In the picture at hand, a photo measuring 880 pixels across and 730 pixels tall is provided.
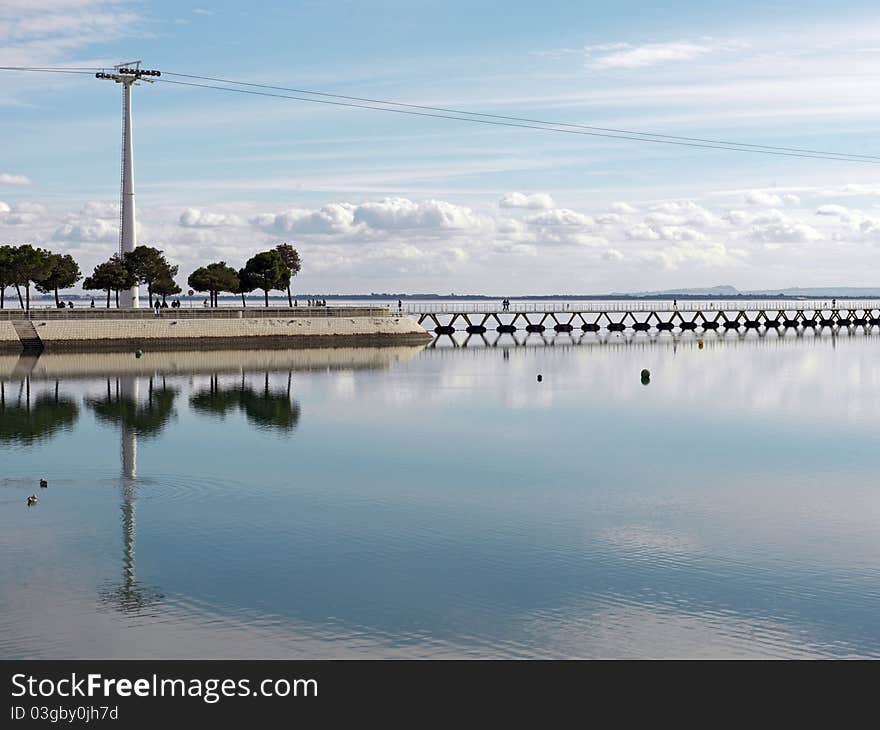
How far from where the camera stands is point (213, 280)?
13025cm

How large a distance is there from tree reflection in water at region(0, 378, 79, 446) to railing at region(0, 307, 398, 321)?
30559 mm

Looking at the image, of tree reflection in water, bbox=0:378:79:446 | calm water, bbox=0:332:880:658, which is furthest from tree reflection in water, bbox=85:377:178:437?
tree reflection in water, bbox=0:378:79:446

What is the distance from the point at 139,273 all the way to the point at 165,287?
331 inches

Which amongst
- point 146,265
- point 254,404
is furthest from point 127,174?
point 254,404

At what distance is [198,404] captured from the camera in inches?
2571

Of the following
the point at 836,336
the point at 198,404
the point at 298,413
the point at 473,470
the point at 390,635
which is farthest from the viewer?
the point at 836,336

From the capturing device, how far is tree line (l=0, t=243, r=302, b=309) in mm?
110625

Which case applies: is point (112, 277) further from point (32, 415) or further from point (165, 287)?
point (32, 415)

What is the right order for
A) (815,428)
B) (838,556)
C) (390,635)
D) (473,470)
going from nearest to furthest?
(390,635), (838,556), (473,470), (815,428)
